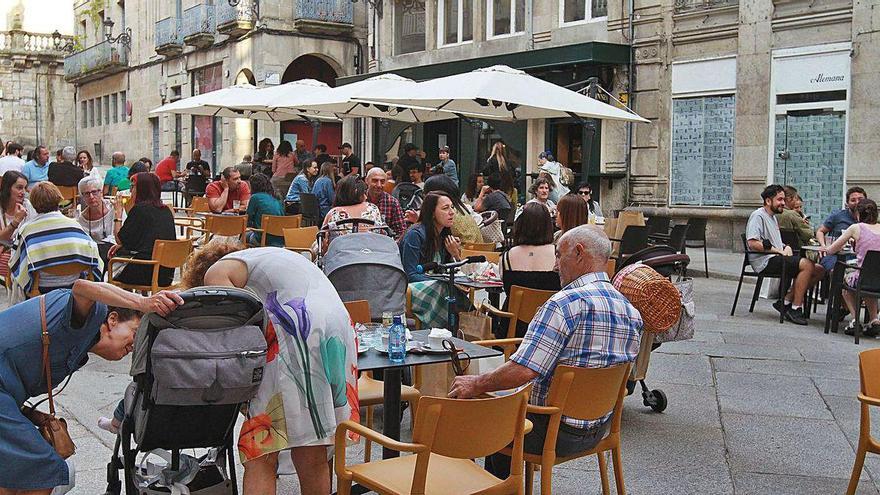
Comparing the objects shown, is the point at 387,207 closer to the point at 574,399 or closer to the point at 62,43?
the point at 574,399

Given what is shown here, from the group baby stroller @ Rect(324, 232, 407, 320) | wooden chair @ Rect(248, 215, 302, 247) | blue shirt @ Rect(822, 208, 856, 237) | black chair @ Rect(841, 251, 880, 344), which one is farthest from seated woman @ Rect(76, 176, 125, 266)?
blue shirt @ Rect(822, 208, 856, 237)

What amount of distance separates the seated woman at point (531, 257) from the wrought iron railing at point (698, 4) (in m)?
11.9

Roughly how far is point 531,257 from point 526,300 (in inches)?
22.9

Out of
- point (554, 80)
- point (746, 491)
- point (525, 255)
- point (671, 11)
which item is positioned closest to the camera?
point (746, 491)

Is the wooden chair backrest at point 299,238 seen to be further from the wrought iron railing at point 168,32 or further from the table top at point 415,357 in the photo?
the wrought iron railing at point 168,32

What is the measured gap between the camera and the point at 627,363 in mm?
4758

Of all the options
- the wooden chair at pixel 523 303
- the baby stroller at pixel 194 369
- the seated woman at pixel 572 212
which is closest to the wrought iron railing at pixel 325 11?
the seated woman at pixel 572 212

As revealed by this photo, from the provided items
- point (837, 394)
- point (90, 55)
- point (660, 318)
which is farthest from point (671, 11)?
point (90, 55)

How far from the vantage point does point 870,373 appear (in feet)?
16.1

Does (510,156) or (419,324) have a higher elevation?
(510,156)

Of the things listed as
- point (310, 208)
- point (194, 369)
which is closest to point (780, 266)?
point (310, 208)

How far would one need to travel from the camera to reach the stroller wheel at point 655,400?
7.04 m

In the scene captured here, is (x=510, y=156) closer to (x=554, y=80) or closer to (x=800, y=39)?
(x=554, y=80)

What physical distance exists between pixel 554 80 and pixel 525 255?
13.8 m
